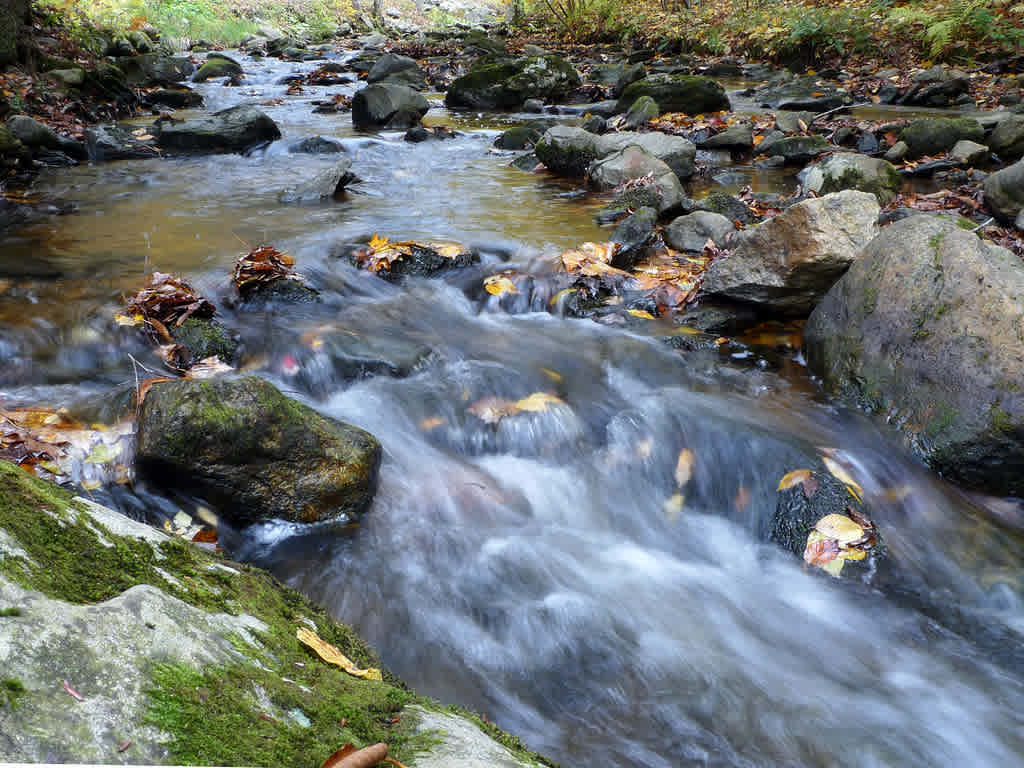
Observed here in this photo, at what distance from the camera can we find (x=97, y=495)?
10.5 ft

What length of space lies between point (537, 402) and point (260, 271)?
265 cm

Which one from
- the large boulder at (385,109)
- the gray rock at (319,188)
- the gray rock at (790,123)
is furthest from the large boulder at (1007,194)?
the large boulder at (385,109)

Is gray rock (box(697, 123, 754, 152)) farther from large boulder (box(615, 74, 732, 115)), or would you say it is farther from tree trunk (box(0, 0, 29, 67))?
tree trunk (box(0, 0, 29, 67))

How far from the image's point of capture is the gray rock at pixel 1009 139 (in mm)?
8492

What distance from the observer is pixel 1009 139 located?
8.52m

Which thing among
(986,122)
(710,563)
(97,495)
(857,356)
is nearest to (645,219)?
(857,356)

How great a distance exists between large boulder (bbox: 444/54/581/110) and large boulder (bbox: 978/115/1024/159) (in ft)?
29.5

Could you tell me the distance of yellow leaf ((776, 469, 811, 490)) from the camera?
3.64 meters

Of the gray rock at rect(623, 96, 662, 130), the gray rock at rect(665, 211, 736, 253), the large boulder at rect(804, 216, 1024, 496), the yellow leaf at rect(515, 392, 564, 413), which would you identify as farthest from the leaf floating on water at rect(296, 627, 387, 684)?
the gray rock at rect(623, 96, 662, 130)

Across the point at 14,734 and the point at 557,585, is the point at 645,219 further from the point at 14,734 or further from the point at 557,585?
the point at 14,734

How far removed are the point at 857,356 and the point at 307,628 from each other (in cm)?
374

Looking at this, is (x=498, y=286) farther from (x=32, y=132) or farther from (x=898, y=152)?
(x=32, y=132)

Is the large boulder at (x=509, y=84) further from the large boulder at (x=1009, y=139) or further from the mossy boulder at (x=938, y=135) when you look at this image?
the large boulder at (x=1009, y=139)

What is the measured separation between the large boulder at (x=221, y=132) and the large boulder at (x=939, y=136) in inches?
365
